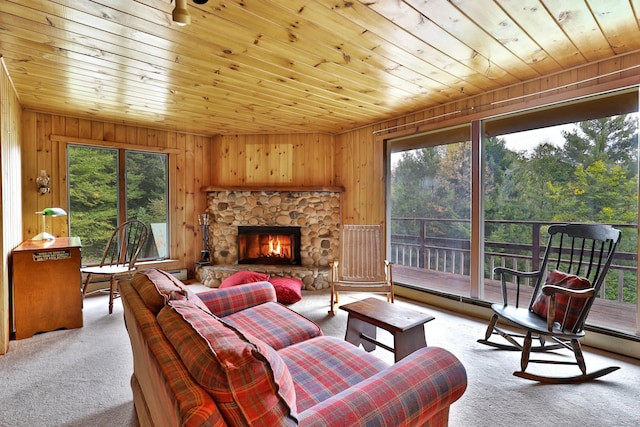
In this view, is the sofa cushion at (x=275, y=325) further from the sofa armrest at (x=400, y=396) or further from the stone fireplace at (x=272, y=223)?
the stone fireplace at (x=272, y=223)

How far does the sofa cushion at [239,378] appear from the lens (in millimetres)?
828

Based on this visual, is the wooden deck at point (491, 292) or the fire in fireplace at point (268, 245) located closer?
the wooden deck at point (491, 292)

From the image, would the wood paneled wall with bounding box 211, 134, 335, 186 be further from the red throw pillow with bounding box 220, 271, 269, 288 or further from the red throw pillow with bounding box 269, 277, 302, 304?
the red throw pillow with bounding box 269, 277, 302, 304

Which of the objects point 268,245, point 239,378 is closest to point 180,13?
point 239,378

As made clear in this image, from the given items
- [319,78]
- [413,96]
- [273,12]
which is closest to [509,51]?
[413,96]

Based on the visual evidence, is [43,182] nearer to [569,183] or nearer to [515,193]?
[515,193]

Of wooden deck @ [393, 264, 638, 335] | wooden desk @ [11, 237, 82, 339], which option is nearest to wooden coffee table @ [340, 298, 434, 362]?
wooden deck @ [393, 264, 638, 335]

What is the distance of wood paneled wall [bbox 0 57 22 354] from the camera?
2.58 meters

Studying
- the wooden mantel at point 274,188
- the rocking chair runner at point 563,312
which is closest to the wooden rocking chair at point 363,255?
the wooden mantel at point 274,188

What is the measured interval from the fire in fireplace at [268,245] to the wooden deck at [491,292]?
1599 millimetres

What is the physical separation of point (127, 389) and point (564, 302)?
10.1 feet

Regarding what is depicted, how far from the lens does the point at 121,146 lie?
452 centimetres

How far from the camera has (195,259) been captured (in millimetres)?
5227

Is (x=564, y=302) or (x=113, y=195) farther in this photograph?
(x=113, y=195)
